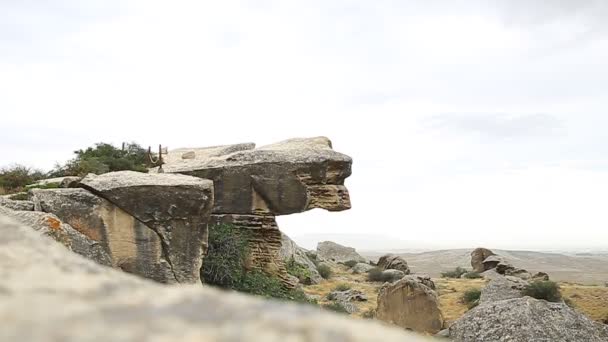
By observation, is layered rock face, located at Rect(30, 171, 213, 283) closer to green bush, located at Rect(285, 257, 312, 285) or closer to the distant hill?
green bush, located at Rect(285, 257, 312, 285)

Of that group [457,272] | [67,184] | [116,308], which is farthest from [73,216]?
[457,272]

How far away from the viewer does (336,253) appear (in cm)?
4256

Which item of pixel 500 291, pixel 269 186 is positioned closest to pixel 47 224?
pixel 269 186

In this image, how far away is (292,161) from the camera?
640 inches

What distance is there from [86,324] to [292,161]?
601 inches

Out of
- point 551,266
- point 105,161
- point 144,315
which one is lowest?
point 551,266

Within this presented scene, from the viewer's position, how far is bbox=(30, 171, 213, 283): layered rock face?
1044 centimetres

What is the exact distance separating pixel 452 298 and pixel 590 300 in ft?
18.4

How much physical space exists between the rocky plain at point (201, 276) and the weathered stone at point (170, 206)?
0.08 ft

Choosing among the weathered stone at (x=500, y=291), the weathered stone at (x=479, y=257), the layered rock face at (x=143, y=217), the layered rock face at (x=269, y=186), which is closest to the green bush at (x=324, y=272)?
the weathered stone at (x=479, y=257)

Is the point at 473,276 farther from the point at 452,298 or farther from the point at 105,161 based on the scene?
the point at 105,161

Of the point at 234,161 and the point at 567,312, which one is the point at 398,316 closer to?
the point at 567,312

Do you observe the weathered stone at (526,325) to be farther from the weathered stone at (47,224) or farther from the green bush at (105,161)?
the green bush at (105,161)

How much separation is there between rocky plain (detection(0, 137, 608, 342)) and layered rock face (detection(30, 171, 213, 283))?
0.08 feet
